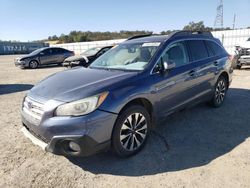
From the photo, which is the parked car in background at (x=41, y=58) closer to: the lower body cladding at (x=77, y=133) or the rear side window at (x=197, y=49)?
the rear side window at (x=197, y=49)

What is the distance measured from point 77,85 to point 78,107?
533mm

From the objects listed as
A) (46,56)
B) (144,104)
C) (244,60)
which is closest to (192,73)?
(144,104)

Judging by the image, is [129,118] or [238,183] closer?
[238,183]

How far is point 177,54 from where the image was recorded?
455cm

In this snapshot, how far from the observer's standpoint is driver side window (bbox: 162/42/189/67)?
4.27m

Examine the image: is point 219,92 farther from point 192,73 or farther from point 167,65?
point 167,65

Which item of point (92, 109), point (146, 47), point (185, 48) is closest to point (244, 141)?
point (185, 48)

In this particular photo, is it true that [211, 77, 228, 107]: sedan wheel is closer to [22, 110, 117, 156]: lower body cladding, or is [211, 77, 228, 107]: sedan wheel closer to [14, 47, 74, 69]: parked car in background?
[22, 110, 117, 156]: lower body cladding

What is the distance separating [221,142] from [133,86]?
1814 millimetres

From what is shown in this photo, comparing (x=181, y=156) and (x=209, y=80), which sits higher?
(x=209, y=80)

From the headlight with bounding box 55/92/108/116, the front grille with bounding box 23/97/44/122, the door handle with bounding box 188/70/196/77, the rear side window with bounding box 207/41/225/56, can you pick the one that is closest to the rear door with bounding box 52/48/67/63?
the rear side window with bounding box 207/41/225/56

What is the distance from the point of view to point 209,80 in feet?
17.3

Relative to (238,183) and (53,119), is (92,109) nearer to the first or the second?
(53,119)

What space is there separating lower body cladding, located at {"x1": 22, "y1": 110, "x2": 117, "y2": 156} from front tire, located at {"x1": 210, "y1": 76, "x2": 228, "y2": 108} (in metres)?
3.33
